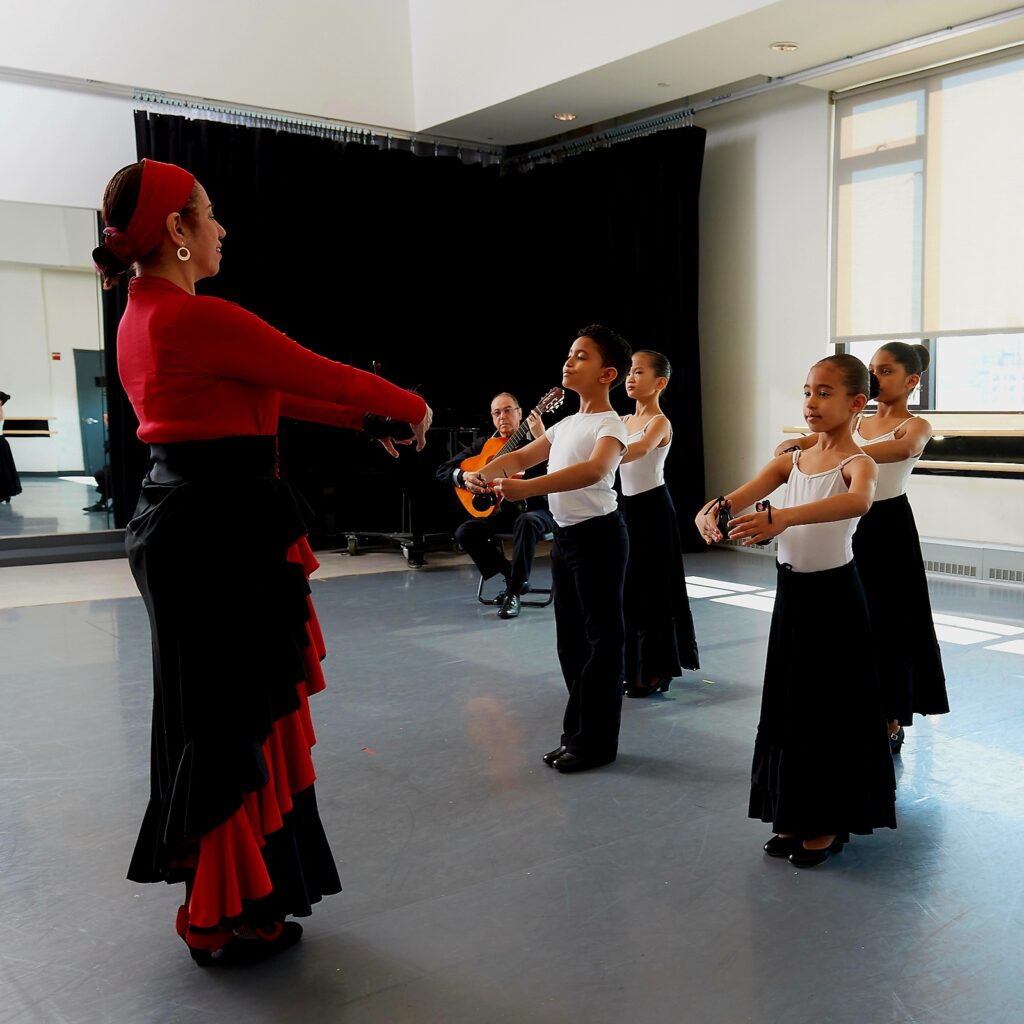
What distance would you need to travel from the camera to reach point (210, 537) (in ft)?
6.38

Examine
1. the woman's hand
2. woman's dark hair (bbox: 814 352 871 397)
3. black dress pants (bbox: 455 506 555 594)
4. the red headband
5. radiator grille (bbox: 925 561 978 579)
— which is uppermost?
the red headband

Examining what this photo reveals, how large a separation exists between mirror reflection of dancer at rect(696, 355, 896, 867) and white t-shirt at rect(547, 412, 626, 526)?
→ 0.69 metres

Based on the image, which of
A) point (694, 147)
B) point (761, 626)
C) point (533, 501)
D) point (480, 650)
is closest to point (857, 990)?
point (480, 650)

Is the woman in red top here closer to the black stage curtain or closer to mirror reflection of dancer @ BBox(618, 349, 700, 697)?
mirror reflection of dancer @ BBox(618, 349, 700, 697)

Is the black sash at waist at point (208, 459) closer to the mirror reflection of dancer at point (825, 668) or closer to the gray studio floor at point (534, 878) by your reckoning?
the gray studio floor at point (534, 878)

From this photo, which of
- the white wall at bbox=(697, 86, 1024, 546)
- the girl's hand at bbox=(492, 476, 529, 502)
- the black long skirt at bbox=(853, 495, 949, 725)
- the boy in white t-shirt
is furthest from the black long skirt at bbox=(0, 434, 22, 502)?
the black long skirt at bbox=(853, 495, 949, 725)

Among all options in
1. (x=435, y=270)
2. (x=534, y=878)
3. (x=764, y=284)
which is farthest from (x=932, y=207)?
(x=534, y=878)

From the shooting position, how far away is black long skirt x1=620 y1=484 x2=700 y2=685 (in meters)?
4.12

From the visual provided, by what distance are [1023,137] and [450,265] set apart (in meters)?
4.48

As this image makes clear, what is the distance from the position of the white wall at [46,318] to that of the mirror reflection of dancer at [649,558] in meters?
5.28

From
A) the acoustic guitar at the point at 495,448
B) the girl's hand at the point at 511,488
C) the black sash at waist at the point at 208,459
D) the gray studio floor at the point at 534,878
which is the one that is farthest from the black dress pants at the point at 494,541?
the black sash at waist at the point at 208,459

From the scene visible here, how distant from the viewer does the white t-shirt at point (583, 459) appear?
320 cm

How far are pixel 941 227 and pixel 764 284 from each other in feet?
4.71

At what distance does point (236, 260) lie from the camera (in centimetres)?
792
